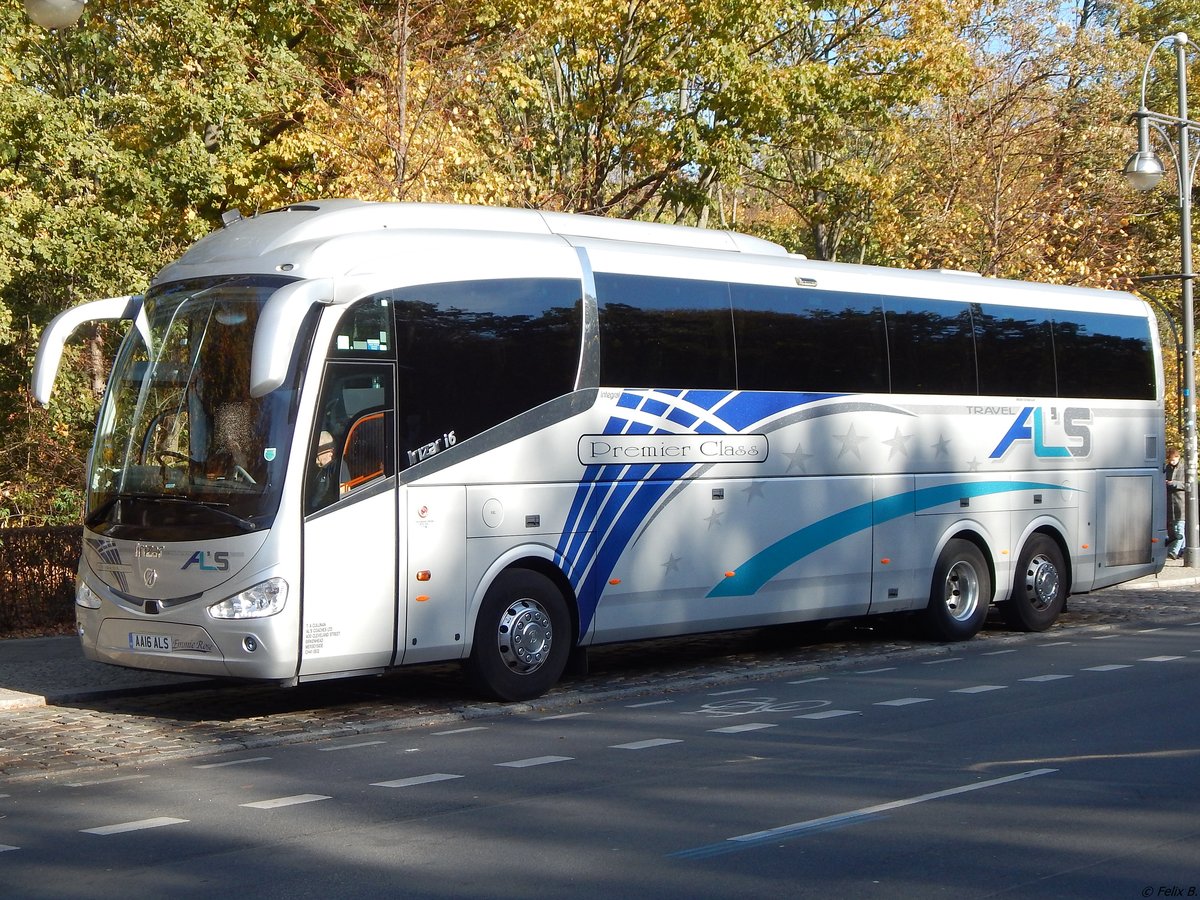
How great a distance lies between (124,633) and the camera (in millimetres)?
11453

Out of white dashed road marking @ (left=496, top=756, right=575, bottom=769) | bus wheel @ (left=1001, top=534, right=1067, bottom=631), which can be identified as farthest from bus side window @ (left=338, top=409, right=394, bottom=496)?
bus wheel @ (left=1001, top=534, right=1067, bottom=631)

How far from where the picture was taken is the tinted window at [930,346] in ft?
51.8

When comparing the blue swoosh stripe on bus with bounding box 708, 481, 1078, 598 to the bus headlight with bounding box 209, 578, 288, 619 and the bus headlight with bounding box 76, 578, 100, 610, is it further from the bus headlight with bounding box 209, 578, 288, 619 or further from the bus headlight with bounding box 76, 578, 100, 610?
the bus headlight with bounding box 76, 578, 100, 610

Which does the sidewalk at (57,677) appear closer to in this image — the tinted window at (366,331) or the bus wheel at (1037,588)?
the tinted window at (366,331)

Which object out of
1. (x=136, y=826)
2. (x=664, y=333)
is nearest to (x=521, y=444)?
(x=664, y=333)

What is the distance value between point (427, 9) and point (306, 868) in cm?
1460

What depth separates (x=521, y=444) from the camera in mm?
12352

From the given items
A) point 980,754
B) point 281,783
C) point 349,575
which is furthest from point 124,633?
point 980,754

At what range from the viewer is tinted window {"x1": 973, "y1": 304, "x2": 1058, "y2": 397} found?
55.0 feet

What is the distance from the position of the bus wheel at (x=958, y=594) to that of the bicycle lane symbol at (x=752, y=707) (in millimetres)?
4384

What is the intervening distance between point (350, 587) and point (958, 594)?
26.7ft

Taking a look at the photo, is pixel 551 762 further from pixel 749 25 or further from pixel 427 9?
pixel 749 25

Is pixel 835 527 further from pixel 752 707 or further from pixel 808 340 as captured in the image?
pixel 752 707

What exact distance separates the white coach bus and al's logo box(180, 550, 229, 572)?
0.03 m
